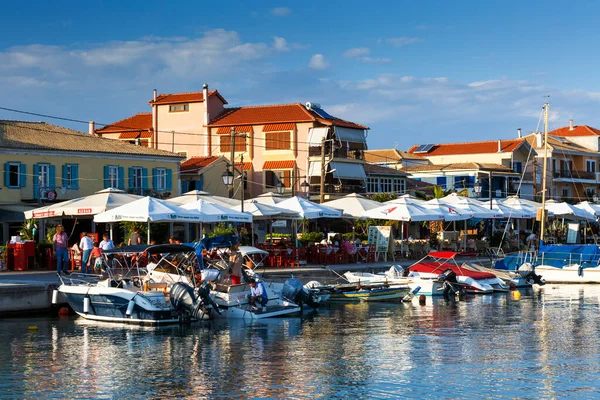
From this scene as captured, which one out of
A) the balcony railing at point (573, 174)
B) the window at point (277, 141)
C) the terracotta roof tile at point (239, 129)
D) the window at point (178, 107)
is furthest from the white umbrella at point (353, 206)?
the balcony railing at point (573, 174)

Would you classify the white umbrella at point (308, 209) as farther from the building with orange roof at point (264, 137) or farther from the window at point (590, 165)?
the window at point (590, 165)

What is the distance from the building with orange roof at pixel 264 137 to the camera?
71.6m

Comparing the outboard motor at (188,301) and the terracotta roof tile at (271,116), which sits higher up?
the terracotta roof tile at (271,116)

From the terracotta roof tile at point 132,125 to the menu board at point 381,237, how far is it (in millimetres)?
34676

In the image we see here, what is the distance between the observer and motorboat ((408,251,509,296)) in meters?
37.3

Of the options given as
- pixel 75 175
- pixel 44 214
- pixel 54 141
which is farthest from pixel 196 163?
pixel 44 214

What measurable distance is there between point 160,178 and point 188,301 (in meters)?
32.4

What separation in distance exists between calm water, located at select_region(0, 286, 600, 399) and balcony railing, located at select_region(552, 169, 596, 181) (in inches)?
2630

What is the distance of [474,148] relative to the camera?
93750 mm

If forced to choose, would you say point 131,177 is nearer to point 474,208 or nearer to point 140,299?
point 474,208

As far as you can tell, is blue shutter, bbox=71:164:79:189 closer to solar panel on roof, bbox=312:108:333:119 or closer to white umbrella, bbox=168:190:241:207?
white umbrella, bbox=168:190:241:207

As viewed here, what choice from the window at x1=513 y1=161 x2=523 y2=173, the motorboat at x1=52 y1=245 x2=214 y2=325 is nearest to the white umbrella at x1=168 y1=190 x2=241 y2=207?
the motorboat at x1=52 y1=245 x2=214 y2=325

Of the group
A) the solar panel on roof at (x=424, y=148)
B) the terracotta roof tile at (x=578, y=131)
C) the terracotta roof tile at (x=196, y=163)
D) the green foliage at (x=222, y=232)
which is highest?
the terracotta roof tile at (x=578, y=131)

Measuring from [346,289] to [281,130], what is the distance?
38505 millimetres
